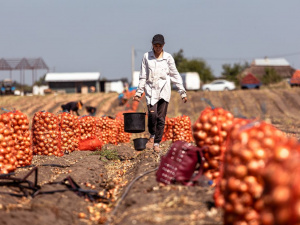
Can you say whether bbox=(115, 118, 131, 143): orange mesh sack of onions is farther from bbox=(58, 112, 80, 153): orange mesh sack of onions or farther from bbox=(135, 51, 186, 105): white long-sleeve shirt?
bbox=(135, 51, 186, 105): white long-sleeve shirt

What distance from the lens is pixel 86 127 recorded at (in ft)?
40.3

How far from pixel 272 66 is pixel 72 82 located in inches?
1516

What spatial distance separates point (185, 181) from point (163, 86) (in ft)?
12.4

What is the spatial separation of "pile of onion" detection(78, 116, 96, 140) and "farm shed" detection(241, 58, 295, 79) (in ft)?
237

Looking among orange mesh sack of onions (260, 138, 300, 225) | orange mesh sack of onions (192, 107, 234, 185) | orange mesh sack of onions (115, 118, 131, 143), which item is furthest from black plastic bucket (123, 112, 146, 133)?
orange mesh sack of onions (260, 138, 300, 225)

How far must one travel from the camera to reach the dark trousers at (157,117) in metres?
8.35

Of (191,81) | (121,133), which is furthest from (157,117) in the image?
(191,81)

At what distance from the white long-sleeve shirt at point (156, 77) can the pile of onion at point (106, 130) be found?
17.3 ft

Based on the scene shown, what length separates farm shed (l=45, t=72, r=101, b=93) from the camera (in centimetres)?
6500

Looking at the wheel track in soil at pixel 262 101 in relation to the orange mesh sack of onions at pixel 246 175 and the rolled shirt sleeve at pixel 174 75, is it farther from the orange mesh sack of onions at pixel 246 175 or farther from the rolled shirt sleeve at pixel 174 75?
the orange mesh sack of onions at pixel 246 175

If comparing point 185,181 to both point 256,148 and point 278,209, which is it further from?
point 278,209

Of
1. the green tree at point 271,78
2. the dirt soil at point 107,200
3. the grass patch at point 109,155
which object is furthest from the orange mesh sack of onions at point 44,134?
the green tree at point 271,78

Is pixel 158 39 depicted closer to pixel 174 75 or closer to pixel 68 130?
pixel 174 75

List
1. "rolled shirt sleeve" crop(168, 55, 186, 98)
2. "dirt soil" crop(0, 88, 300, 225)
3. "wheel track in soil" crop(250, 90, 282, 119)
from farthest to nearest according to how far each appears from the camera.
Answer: "wheel track in soil" crop(250, 90, 282, 119), "rolled shirt sleeve" crop(168, 55, 186, 98), "dirt soil" crop(0, 88, 300, 225)
